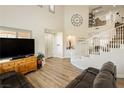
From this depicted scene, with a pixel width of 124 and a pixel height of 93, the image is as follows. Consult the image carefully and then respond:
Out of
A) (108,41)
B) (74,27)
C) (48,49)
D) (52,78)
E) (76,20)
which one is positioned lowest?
(52,78)

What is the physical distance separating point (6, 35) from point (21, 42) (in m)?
0.60

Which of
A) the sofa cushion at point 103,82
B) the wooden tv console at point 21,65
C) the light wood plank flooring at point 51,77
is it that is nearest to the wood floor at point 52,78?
the light wood plank flooring at point 51,77

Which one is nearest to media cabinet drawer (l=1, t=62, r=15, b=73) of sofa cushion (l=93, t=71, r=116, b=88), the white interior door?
sofa cushion (l=93, t=71, r=116, b=88)

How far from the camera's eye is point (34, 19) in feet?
19.8

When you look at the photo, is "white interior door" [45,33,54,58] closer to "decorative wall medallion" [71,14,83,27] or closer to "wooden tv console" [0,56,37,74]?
"decorative wall medallion" [71,14,83,27]

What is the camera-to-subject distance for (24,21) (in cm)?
537

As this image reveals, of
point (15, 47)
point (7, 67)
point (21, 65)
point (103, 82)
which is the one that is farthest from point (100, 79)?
point (15, 47)

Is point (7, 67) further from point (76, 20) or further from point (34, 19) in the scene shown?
point (76, 20)

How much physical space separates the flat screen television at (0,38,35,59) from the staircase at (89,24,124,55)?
8.51 feet

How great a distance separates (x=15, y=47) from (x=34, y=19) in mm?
1838

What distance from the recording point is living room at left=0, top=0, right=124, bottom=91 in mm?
3448

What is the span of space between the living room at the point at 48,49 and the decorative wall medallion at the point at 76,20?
23cm
